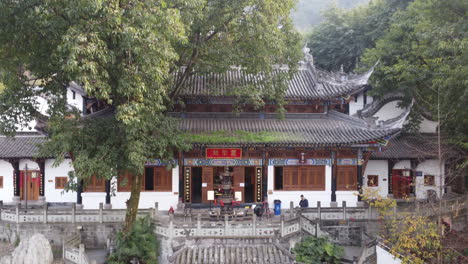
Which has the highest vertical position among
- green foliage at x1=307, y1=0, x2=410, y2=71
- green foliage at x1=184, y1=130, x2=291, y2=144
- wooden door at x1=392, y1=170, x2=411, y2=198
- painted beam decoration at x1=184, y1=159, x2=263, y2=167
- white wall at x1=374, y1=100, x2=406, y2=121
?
green foliage at x1=307, y1=0, x2=410, y2=71

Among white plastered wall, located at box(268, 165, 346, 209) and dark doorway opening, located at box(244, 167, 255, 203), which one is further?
dark doorway opening, located at box(244, 167, 255, 203)

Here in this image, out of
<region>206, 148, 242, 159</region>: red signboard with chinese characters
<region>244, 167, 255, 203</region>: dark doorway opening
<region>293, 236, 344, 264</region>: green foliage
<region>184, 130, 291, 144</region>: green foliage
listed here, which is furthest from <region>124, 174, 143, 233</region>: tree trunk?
<region>244, 167, 255, 203</region>: dark doorway opening

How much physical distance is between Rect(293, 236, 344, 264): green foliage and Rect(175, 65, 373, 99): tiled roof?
285 inches

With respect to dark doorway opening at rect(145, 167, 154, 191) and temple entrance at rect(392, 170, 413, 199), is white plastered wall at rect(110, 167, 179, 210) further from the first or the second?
temple entrance at rect(392, 170, 413, 199)

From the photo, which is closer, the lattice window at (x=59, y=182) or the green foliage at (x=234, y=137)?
the green foliage at (x=234, y=137)

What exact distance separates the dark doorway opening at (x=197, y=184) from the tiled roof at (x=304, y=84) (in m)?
3.84

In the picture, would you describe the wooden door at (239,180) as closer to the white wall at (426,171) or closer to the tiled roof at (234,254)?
the tiled roof at (234,254)

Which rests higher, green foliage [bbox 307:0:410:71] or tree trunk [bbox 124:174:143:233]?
green foliage [bbox 307:0:410:71]

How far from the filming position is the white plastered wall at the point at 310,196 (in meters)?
17.9

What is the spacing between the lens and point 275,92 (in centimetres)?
1520

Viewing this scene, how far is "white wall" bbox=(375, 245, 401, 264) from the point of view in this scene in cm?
1244

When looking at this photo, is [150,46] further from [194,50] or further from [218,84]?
[218,84]

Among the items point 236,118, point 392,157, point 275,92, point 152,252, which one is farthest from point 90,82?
point 392,157

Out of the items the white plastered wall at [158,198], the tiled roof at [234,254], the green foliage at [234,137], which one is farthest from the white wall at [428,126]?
the white plastered wall at [158,198]
